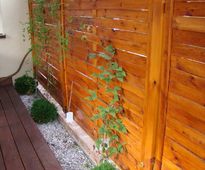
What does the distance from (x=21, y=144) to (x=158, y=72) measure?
1.69 meters

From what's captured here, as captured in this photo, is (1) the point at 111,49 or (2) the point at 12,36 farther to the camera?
(2) the point at 12,36

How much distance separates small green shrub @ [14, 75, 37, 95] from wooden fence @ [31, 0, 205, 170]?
239 centimetres

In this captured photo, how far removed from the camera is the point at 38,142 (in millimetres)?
2562

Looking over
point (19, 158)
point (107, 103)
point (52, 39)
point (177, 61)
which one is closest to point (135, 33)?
point (177, 61)

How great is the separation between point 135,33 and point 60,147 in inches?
64.3

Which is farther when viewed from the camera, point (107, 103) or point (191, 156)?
point (107, 103)

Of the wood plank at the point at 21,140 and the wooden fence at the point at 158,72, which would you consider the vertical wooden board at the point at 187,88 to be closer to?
the wooden fence at the point at 158,72

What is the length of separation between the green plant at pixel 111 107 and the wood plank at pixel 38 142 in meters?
0.43

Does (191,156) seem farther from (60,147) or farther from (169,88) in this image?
(60,147)

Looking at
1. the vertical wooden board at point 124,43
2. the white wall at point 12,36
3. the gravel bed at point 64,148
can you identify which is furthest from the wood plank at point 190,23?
the white wall at point 12,36

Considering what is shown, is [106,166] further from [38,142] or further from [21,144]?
[21,144]

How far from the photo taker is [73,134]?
2.87 m

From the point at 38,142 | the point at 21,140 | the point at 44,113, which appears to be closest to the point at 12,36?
the point at 44,113

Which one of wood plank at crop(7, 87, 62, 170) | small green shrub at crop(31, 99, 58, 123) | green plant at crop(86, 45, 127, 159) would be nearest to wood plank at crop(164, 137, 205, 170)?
green plant at crop(86, 45, 127, 159)
